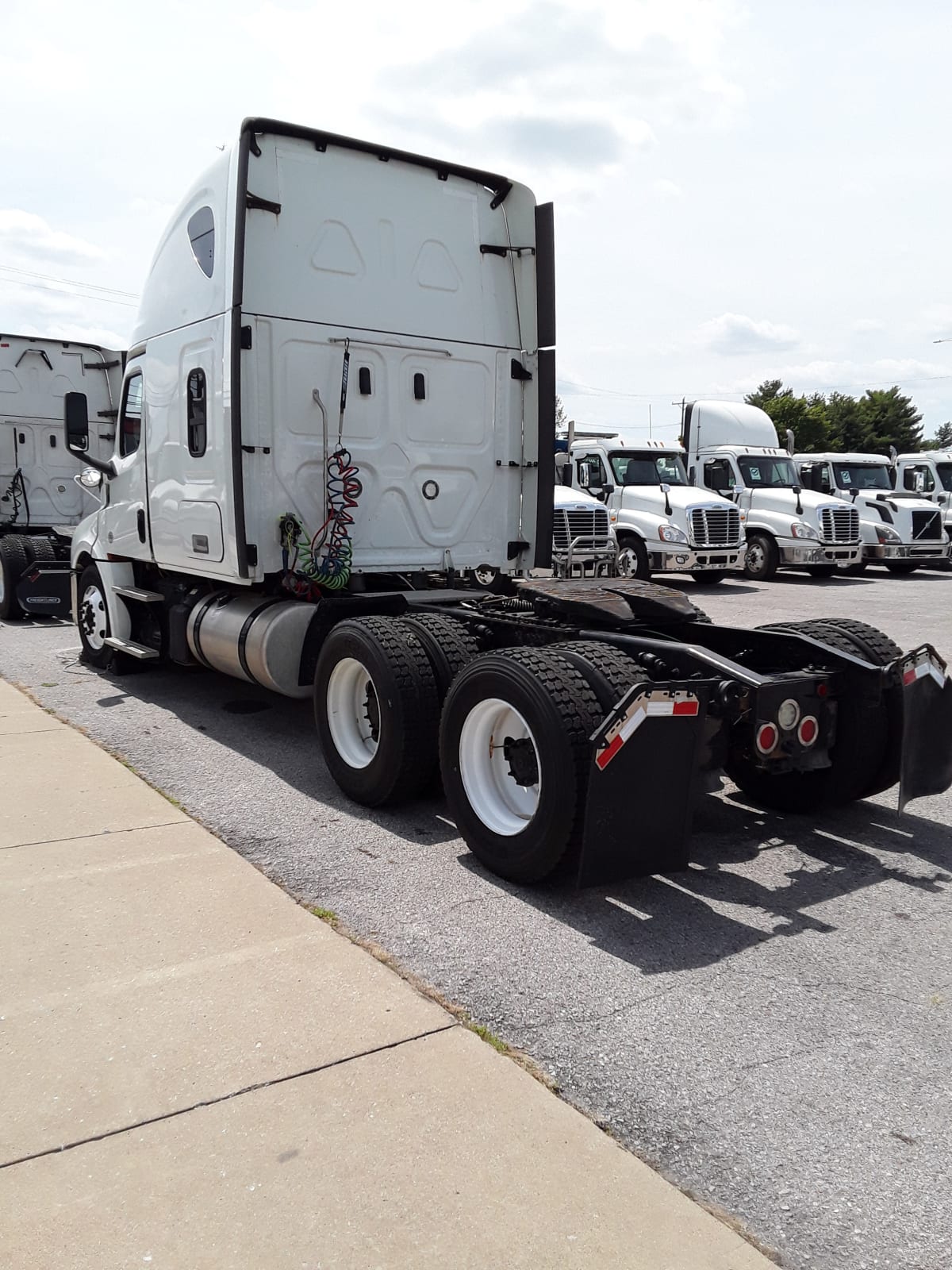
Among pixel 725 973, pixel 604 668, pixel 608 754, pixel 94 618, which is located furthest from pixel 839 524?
pixel 725 973

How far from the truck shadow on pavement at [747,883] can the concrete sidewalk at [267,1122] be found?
3.01 ft

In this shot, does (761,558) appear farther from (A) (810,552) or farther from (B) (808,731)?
(B) (808,731)

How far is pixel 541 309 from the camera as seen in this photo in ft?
23.9

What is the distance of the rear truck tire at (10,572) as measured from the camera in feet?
41.7

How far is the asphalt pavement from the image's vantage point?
8.60 ft

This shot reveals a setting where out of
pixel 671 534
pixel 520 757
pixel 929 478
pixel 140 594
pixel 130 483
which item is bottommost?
pixel 520 757

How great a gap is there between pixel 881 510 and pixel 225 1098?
72.2 feet

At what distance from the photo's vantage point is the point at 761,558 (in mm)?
20578

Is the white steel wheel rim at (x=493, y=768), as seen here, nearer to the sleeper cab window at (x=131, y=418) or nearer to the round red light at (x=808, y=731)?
the round red light at (x=808, y=731)

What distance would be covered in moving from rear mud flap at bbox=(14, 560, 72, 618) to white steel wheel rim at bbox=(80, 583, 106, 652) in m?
3.38

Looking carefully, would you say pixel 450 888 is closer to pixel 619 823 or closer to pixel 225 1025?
pixel 619 823

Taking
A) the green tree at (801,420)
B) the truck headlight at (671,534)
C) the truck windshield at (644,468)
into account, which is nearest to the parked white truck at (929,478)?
the truck windshield at (644,468)

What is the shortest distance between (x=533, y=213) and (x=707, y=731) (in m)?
4.33

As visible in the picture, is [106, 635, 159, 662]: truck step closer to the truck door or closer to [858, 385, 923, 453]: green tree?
the truck door
